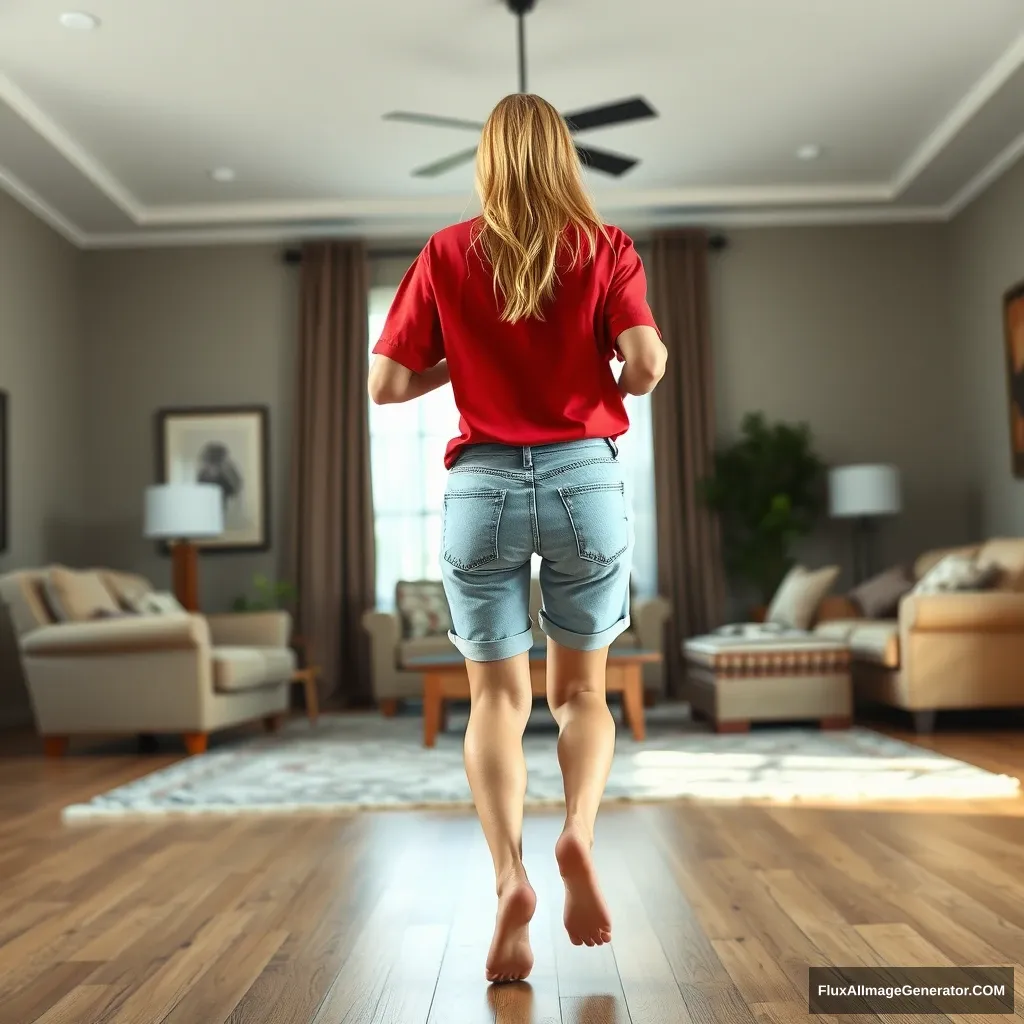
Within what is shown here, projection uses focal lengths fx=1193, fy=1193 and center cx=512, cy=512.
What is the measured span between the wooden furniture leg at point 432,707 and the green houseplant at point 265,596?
2.31m

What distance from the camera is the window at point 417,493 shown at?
7.86 meters

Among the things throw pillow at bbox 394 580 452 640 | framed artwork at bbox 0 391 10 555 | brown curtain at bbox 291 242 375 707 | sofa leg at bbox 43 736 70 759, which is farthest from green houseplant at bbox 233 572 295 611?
sofa leg at bbox 43 736 70 759

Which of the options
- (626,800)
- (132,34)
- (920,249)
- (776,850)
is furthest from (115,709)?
(920,249)

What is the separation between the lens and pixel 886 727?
5.58 metres

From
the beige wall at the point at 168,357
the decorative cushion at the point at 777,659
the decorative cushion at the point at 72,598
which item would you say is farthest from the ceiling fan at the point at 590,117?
the beige wall at the point at 168,357

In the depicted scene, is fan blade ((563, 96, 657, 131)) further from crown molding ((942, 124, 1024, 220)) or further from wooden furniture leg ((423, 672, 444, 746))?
crown molding ((942, 124, 1024, 220))

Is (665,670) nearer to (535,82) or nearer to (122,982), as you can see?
(535,82)

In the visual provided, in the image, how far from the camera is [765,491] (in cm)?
748

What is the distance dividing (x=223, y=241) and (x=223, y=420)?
1220mm

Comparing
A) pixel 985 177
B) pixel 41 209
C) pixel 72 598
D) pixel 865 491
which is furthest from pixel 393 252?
pixel 985 177

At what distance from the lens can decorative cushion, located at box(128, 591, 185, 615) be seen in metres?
5.85

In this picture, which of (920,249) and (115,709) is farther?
(920,249)

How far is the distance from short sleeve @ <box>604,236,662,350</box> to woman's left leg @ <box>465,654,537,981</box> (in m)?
0.52

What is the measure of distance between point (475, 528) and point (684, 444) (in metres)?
6.19
